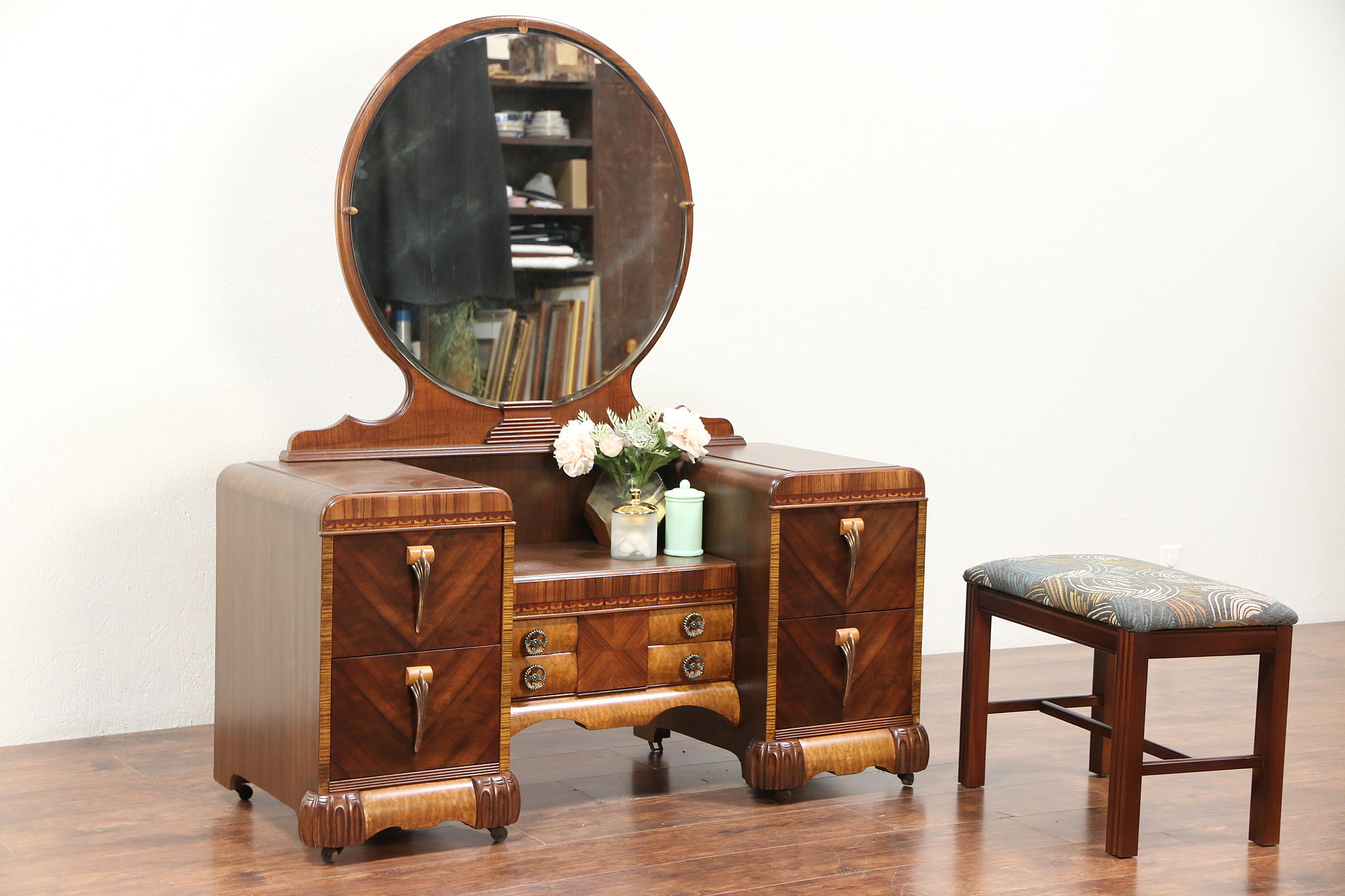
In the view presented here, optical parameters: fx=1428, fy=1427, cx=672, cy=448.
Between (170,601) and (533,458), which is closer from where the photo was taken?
(533,458)

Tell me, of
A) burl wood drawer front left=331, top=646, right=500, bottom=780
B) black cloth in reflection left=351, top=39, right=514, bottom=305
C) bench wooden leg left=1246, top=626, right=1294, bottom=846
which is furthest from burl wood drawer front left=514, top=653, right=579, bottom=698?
bench wooden leg left=1246, top=626, right=1294, bottom=846

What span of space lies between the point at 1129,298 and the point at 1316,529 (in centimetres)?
104

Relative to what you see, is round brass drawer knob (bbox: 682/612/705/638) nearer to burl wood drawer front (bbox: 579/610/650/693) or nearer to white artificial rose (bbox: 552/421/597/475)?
burl wood drawer front (bbox: 579/610/650/693)

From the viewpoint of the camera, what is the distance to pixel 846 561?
8.59ft

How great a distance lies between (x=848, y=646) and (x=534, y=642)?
58cm

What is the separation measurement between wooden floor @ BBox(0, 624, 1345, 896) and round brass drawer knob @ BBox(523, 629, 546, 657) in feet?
1.00

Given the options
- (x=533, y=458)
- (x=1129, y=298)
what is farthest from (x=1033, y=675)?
(x=533, y=458)

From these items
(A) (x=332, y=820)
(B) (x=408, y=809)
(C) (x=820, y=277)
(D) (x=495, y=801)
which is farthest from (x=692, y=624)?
(C) (x=820, y=277)

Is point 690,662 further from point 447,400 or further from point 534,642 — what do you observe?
point 447,400

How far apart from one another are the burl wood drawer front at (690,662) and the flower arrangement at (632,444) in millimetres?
327

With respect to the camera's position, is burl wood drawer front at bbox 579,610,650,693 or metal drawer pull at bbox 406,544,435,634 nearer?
metal drawer pull at bbox 406,544,435,634

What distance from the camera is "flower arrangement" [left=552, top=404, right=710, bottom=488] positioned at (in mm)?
2674

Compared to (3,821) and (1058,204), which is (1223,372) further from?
(3,821)

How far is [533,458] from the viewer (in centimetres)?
283
